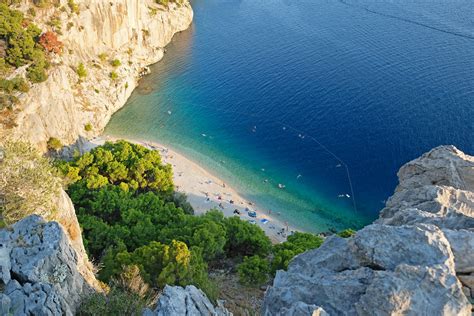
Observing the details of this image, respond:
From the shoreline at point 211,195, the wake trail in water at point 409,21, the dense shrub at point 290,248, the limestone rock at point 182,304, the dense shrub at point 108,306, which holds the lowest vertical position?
the shoreline at point 211,195

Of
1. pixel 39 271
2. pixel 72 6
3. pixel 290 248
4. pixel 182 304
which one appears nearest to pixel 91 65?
pixel 72 6

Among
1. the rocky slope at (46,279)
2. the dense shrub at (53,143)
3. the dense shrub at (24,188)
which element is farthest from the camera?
the dense shrub at (53,143)

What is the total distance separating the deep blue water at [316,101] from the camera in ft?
184

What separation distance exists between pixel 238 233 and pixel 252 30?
69524mm

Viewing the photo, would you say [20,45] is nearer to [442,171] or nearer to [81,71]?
[81,71]

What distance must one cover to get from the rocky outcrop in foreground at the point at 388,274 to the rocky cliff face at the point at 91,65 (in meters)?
35.9

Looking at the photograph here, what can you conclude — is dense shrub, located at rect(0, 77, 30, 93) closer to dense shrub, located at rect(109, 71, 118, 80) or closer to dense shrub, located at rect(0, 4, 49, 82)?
dense shrub, located at rect(0, 4, 49, 82)

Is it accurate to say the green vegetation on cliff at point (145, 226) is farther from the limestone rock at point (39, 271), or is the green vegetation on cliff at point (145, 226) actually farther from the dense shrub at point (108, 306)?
the limestone rock at point (39, 271)

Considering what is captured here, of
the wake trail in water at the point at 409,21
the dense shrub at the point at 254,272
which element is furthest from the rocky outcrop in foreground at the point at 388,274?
the wake trail in water at the point at 409,21

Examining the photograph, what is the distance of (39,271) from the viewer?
633 inches

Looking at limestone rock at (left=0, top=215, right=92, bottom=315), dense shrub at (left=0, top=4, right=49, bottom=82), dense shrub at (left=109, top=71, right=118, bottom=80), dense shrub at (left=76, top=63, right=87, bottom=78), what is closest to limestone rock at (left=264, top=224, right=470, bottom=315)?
limestone rock at (left=0, top=215, right=92, bottom=315)

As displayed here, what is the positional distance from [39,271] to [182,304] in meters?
5.56

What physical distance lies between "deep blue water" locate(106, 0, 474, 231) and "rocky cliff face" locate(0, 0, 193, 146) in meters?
3.35

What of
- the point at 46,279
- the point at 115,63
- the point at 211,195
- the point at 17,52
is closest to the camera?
the point at 46,279
